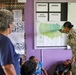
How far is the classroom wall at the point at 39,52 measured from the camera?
159 inches

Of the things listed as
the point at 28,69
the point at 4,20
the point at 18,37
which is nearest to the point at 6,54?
the point at 4,20

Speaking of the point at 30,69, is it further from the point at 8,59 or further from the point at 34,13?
the point at 34,13

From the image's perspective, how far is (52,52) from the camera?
162 inches

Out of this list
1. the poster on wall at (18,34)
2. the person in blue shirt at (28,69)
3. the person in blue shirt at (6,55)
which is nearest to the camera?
the person in blue shirt at (6,55)

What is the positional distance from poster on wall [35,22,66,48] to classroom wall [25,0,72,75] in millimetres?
99

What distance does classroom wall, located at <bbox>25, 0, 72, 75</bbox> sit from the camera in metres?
4.03

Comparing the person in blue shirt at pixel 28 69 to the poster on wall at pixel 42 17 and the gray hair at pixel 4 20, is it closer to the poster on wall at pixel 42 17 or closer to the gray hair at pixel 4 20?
the gray hair at pixel 4 20

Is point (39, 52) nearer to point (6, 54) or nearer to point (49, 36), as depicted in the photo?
point (49, 36)

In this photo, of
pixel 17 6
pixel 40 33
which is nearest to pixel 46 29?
pixel 40 33

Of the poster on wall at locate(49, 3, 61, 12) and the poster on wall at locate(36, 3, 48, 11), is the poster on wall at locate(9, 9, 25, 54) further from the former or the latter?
the poster on wall at locate(49, 3, 61, 12)

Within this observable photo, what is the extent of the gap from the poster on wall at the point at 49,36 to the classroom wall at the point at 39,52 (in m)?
0.10

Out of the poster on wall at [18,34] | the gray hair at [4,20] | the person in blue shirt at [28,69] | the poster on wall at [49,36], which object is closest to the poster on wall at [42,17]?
the poster on wall at [49,36]

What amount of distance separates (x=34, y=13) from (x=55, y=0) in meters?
0.47

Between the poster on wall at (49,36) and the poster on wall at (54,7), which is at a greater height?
the poster on wall at (54,7)
